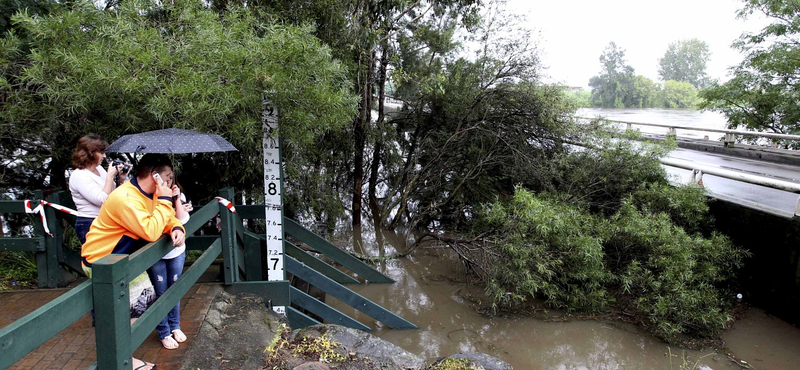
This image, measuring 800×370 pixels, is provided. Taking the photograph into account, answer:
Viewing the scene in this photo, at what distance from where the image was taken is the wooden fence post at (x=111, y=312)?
7.70ft

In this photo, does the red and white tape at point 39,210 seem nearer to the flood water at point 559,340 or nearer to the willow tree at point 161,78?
the willow tree at point 161,78

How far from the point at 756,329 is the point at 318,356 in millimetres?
6377

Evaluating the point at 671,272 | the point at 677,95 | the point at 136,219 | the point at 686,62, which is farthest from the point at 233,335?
the point at 686,62

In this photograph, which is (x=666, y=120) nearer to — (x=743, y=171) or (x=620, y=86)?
(x=743, y=171)

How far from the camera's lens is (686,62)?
58.2 metres

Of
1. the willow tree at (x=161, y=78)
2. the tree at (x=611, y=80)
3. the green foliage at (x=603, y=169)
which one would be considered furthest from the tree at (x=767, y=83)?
the tree at (x=611, y=80)

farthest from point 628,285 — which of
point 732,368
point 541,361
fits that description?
point 541,361

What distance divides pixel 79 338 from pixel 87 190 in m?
1.21

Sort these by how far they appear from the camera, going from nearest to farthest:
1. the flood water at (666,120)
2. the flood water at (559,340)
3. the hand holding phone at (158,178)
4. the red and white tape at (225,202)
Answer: the hand holding phone at (158,178) < the red and white tape at (225,202) < the flood water at (559,340) < the flood water at (666,120)

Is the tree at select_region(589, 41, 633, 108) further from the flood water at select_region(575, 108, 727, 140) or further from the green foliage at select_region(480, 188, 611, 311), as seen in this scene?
the green foliage at select_region(480, 188, 611, 311)

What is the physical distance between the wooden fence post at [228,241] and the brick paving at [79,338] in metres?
0.19

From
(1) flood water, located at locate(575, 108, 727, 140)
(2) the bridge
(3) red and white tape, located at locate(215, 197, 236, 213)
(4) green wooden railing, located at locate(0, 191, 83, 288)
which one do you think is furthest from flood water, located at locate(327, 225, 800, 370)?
(1) flood water, located at locate(575, 108, 727, 140)

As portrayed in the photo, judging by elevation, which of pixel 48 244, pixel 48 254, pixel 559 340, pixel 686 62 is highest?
pixel 686 62

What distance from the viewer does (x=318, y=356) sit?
4.15 metres
